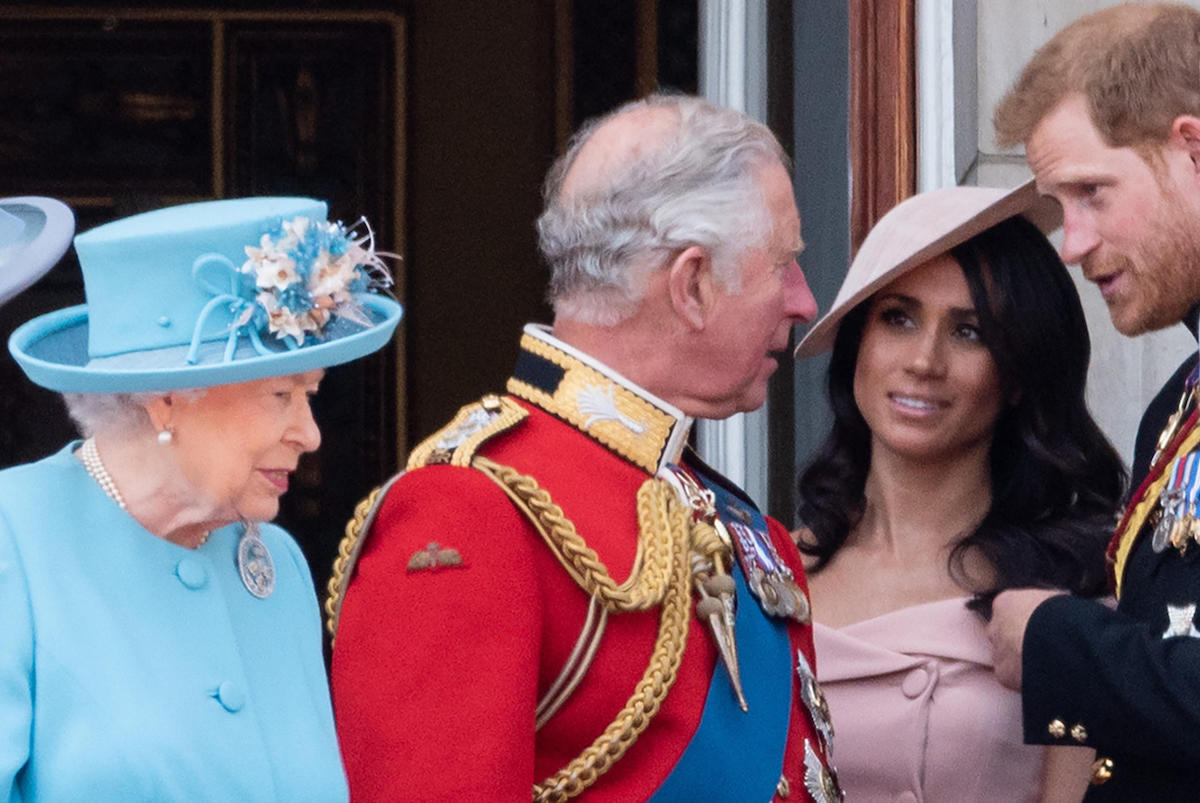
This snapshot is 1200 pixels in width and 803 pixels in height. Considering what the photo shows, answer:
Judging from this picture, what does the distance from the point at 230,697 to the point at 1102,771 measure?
1093 mm

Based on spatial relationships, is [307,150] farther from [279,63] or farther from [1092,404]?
[1092,404]

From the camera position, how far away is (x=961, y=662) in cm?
271

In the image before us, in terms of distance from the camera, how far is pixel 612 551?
2137 millimetres

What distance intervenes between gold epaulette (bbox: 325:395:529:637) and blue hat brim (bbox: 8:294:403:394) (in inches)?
8.8

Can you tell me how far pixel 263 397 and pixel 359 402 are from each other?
3707 millimetres

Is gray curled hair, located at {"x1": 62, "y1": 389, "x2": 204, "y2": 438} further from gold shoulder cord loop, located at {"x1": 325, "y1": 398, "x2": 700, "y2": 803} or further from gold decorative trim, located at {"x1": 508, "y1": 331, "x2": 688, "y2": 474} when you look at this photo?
gold decorative trim, located at {"x1": 508, "y1": 331, "x2": 688, "y2": 474}

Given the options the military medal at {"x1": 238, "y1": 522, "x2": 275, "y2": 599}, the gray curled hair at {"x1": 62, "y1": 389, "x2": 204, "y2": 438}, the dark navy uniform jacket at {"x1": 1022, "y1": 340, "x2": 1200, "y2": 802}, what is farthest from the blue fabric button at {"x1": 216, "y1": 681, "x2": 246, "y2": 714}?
the dark navy uniform jacket at {"x1": 1022, "y1": 340, "x2": 1200, "y2": 802}

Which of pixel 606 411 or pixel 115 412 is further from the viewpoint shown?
pixel 606 411

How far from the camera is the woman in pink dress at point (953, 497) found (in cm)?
268

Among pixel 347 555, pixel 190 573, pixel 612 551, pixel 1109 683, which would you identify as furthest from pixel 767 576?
pixel 190 573

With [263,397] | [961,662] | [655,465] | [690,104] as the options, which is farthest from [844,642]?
[263,397]

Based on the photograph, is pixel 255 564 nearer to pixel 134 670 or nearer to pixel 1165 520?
pixel 134 670

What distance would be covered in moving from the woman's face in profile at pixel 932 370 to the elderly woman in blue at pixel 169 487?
1.08m

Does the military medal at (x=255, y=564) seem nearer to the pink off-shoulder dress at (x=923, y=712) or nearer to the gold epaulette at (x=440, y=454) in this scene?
the gold epaulette at (x=440, y=454)
